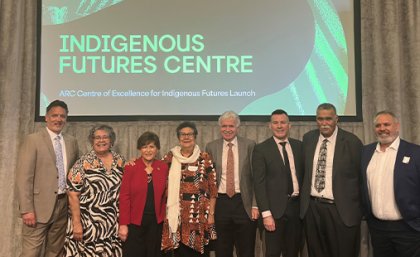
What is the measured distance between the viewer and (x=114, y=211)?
324cm

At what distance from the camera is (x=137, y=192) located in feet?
10.4

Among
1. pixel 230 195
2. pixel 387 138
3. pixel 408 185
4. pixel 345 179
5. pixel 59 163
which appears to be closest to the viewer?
pixel 408 185

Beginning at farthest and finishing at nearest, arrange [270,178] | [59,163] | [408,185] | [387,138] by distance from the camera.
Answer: [59,163] < [270,178] < [387,138] < [408,185]

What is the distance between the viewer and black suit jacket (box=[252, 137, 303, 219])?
3307 millimetres

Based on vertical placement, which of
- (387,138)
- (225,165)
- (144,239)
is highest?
(387,138)

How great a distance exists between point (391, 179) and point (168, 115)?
2224 mm

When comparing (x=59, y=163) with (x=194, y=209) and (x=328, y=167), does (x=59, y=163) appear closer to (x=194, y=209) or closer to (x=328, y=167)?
(x=194, y=209)

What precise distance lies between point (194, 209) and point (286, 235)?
0.78 meters

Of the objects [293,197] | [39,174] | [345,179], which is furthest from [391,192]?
[39,174]

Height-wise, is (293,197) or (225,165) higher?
(225,165)

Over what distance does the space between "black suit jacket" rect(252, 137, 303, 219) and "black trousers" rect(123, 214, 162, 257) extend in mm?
836

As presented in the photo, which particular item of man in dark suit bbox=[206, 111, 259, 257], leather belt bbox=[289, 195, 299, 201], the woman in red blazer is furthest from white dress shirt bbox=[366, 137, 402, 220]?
the woman in red blazer

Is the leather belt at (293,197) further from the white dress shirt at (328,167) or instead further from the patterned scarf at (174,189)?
the patterned scarf at (174,189)

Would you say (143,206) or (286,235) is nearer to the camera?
(143,206)
